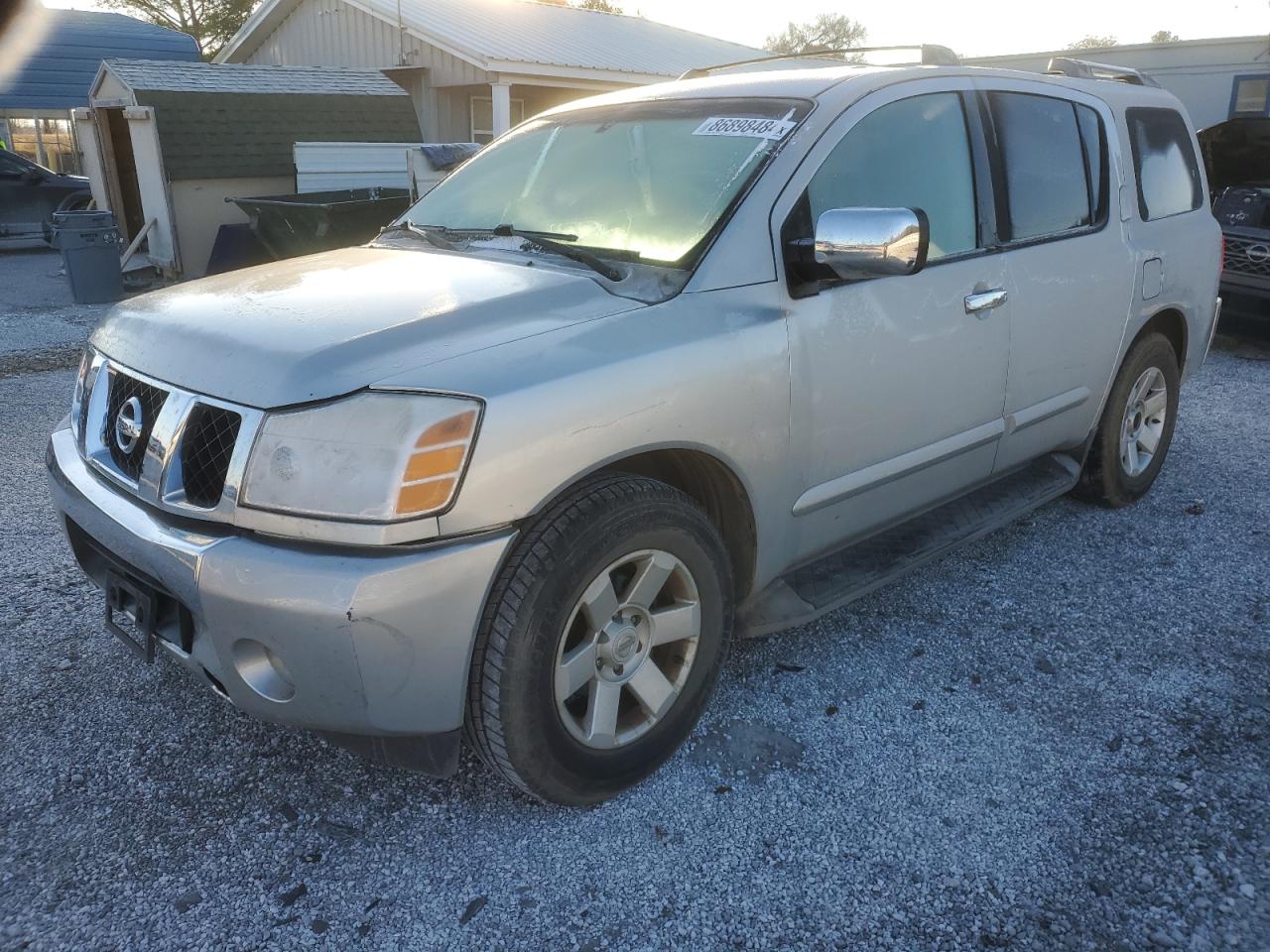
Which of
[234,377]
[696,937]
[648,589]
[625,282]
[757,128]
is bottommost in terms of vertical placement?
[696,937]

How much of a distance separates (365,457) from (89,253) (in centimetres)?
1023

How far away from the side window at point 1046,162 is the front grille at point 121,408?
279 cm

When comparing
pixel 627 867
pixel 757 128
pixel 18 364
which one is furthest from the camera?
pixel 18 364

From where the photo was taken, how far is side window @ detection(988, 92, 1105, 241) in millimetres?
3477

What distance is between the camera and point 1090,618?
354cm

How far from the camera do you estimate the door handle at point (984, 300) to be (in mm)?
3170

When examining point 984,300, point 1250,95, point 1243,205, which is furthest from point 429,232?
point 1250,95

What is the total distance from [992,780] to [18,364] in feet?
25.8

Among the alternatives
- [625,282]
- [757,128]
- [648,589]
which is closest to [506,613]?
[648,589]

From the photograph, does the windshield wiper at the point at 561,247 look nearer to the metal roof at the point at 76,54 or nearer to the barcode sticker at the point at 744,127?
the barcode sticker at the point at 744,127

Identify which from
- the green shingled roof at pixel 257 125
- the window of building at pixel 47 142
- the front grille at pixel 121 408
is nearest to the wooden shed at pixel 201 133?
the green shingled roof at pixel 257 125

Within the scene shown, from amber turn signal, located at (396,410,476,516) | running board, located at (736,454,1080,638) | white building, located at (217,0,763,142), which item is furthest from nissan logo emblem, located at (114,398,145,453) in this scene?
white building, located at (217,0,763,142)

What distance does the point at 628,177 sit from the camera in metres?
3.04

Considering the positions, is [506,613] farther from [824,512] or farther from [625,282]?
[824,512]
